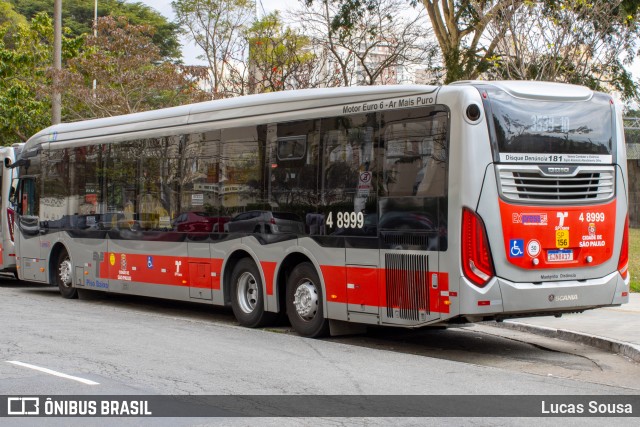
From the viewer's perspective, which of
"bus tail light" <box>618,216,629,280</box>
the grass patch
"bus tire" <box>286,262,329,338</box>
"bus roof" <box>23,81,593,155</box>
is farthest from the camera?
the grass patch

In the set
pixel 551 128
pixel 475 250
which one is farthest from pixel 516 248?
pixel 551 128

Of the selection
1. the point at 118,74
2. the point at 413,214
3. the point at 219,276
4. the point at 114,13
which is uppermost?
the point at 114,13

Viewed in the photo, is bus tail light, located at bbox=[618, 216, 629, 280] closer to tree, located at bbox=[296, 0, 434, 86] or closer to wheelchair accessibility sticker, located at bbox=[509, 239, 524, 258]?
wheelchair accessibility sticker, located at bbox=[509, 239, 524, 258]

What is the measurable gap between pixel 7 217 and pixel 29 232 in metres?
1.30

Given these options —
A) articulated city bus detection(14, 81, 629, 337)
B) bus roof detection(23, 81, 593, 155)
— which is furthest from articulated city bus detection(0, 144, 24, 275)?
articulated city bus detection(14, 81, 629, 337)

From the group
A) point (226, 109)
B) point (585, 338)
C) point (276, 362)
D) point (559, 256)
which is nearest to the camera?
point (276, 362)

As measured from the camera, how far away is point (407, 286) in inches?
444

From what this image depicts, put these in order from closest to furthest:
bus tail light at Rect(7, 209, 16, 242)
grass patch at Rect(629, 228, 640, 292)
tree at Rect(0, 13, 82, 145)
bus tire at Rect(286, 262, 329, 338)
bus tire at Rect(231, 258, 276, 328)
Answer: bus tire at Rect(286, 262, 329, 338) < bus tire at Rect(231, 258, 276, 328) < grass patch at Rect(629, 228, 640, 292) < bus tail light at Rect(7, 209, 16, 242) < tree at Rect(0, 13, 82, 145)

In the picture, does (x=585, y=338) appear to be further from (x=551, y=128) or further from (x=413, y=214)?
(x=413, y=214)

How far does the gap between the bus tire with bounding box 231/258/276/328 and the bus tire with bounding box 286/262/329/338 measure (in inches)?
27.9

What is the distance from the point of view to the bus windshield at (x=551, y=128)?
11.0 metres

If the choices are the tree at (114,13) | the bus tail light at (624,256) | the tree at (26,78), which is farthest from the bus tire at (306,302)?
the tree at (114,13)

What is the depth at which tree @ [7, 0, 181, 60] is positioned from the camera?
58625 millimetres

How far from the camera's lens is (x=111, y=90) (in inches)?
1149
